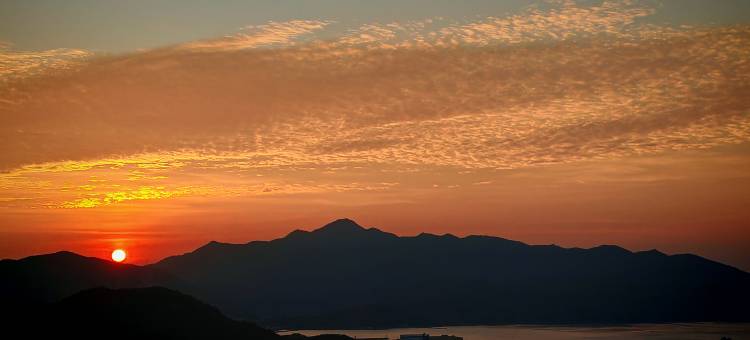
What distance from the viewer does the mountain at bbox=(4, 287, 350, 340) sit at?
456 feet

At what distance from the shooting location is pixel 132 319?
14875 cm

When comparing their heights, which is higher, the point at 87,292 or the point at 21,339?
the point at 87,292

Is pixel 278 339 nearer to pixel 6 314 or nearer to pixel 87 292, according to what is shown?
pixel 87 292

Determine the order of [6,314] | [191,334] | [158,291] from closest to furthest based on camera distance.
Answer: [6,314] < [191,334] < [158,291]

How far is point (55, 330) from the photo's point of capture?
137m

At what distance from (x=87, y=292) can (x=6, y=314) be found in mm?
17570

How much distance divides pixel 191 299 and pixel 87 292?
22606mm

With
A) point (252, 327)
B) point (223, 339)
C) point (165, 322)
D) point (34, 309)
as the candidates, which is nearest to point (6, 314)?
point (34, 309)

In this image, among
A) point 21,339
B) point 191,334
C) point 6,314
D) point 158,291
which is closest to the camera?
point 21,339

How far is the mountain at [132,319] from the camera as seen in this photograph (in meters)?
139

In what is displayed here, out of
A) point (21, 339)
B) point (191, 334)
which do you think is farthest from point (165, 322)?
point (21, 339)

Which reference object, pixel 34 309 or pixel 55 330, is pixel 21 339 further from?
pixel 34 309

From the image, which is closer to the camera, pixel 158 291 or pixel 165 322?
pixel 165 322

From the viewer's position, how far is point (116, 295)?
15688 centimetres
